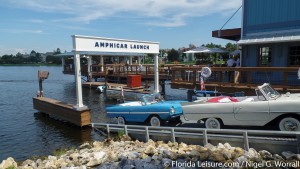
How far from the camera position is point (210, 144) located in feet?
26.5

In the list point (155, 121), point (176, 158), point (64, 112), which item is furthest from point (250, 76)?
point (64, 112)

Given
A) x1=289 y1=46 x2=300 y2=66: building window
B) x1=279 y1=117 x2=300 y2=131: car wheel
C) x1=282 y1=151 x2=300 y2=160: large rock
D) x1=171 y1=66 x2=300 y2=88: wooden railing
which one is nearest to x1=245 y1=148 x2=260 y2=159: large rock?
x1=282 y1=151 x2=300 y2=160: large rock

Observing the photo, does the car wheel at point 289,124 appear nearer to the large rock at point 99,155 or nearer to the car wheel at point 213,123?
the car wheel at point 213,123

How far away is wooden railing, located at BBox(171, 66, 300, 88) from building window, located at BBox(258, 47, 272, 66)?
1.52m

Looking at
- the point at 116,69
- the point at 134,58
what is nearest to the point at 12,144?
the point at 116,69

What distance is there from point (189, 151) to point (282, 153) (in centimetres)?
239

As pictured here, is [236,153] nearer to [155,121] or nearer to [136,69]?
[155,121]

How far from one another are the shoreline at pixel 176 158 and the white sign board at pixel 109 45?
5.98 metres

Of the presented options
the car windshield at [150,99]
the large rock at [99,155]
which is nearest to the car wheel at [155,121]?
the car windshield at [150,99]

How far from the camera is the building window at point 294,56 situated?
534 inches

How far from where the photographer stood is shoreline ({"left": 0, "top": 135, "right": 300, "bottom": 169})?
6.43 m

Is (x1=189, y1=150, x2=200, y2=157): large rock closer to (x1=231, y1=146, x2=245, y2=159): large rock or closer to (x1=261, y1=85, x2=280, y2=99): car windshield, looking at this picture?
(x1=231, y1=146, x2=245, y2=159): large rock

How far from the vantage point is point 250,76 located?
12.8 meters

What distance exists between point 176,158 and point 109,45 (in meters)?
8.71
